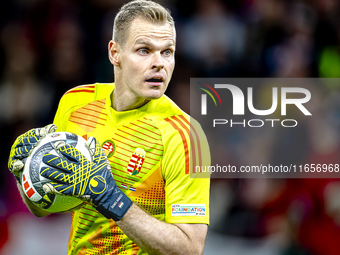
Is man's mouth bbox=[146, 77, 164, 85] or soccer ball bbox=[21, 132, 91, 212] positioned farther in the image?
man's mouth bbox=[146, 77, 164, 85]

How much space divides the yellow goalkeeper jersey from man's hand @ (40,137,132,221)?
345 millimetres

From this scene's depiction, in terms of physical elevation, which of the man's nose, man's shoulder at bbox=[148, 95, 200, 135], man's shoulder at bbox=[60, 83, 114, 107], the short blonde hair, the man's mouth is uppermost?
the short blonde hair

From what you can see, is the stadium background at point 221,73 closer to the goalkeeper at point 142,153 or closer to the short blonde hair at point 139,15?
the goalkeeper at point 142,153

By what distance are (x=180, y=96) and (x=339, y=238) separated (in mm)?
2778

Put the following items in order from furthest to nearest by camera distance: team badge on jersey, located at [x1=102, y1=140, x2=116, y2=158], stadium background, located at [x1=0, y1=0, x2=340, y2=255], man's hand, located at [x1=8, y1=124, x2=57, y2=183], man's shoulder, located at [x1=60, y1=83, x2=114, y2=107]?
stadium background, located at [x1=0, y1=0, x2=340, y2=255] < man's shoulder, located at [x1=60, y1=83, x2=114, y2=107] < team badge on jersey, located at [x1=102, y1=140, x2=116, y2=158] < man's hand, located at [x1=8, y1=124, x2=57, y2=183]

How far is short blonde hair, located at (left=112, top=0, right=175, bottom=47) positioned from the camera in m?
3.24

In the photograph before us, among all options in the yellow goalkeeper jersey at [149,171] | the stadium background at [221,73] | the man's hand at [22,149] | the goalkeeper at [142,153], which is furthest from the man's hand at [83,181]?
the stadium background at [221,73]

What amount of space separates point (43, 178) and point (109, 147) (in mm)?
595

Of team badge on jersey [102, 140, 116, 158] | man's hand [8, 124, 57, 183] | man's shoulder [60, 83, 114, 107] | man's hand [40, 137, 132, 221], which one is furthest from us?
man's shoulder [60, 83, 114, 107]

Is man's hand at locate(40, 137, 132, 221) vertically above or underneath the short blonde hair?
underneath

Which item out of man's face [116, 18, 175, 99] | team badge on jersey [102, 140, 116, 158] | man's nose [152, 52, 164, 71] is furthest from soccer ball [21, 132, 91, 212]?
man's nose [152, 52, 164, 71]

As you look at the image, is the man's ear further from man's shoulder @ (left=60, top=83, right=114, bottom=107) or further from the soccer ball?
the soccer ball

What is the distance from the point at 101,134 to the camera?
3.34 m

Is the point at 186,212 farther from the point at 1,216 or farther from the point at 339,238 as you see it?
the point at 1,216
